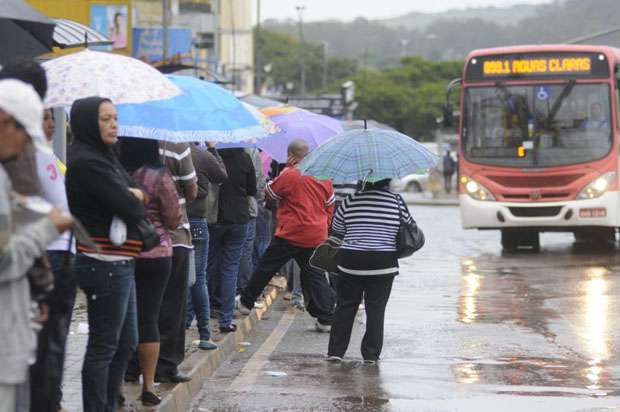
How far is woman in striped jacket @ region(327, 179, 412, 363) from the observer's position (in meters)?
10.2

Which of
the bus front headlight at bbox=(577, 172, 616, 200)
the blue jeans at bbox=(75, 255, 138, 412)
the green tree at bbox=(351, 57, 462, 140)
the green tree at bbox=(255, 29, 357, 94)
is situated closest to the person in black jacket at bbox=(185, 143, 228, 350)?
the blue jeans at bbox=(75, 255, 138, 412)

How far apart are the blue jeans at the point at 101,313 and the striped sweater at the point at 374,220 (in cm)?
348

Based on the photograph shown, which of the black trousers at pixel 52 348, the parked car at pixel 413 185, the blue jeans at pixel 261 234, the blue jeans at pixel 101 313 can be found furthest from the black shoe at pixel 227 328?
the parked car at pixel 413 185

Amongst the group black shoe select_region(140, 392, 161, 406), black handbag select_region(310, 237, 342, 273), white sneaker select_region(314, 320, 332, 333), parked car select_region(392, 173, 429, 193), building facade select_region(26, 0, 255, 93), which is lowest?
parked car select_region(392, 173, 429, 193)

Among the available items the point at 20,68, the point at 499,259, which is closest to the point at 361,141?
the point at 20,68

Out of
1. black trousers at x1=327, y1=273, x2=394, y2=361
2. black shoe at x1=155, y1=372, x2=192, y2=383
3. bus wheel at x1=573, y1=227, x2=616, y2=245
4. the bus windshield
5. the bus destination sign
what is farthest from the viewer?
bus wheel at x1=573, y1=227, x2=616, y2=245

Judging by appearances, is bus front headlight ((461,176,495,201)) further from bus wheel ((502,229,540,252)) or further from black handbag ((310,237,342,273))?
black handbag ((310,237,342,273))

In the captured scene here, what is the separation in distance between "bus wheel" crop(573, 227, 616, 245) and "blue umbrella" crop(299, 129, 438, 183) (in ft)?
40.6

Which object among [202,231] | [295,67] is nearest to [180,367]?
[202,231]

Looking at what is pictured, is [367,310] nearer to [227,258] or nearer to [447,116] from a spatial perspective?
[227,258]

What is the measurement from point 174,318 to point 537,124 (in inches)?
562

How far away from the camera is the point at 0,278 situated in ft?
15.7

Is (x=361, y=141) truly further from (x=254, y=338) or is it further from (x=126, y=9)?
(x=126, y=9)

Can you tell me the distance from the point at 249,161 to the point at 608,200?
35.5 feet
